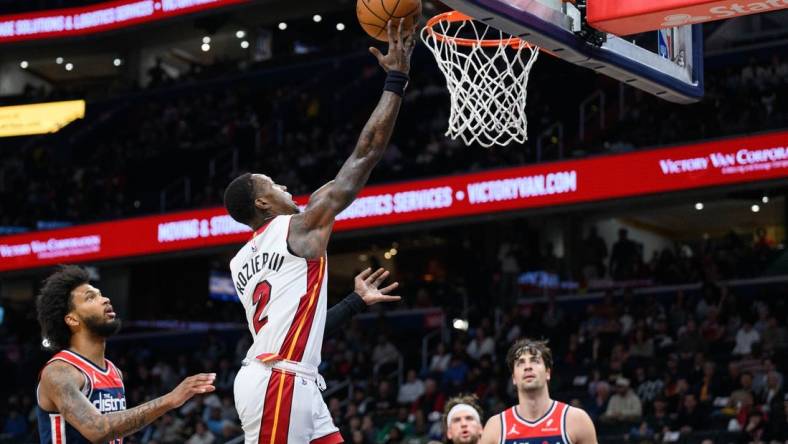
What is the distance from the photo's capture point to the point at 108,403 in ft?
16.5

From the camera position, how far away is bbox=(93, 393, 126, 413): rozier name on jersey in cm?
498

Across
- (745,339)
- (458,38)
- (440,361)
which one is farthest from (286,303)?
(440,361)

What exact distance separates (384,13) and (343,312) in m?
1.28

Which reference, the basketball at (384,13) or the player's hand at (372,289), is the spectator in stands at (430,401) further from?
the basketball at (384,13)

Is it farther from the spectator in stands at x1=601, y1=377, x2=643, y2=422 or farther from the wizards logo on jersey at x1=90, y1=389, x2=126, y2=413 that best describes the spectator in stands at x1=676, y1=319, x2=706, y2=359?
the wizards logo on jersey at x1=90, y1=389, x2=126, y2=413

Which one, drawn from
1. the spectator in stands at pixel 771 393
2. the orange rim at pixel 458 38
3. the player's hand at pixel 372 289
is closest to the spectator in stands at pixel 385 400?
the spectator in stands at pixel 771 393

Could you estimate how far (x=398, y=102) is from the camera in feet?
15.5

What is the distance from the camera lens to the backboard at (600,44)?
586 cm

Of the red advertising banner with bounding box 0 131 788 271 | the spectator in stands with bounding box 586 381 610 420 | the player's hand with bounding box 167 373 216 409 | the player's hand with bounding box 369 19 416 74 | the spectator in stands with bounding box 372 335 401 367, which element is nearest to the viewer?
the player's hand with bounding box 167 373 216 409

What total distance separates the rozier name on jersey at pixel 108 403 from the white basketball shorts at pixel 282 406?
2.04 feet

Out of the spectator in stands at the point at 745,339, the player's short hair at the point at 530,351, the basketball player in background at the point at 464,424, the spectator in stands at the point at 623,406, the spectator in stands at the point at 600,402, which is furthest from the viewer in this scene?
the spectator in stands at the point at 745,339

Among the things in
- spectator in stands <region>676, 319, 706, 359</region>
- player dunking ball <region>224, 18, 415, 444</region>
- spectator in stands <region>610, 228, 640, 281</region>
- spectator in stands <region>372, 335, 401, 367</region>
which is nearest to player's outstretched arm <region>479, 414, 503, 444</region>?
player dunking ball <region>224, 18, 415, 444</region>

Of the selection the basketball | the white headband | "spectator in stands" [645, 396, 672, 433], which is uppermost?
the basketball

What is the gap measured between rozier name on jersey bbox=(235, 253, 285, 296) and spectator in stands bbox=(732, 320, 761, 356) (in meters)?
10.6
